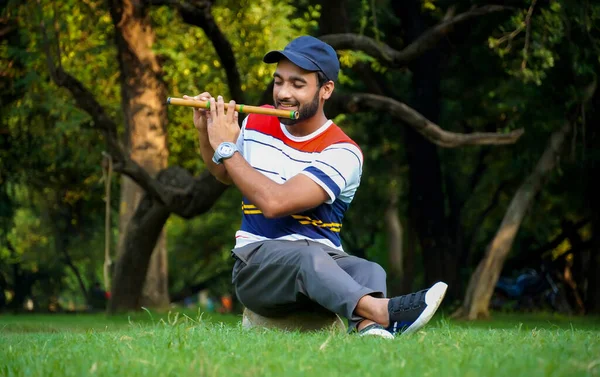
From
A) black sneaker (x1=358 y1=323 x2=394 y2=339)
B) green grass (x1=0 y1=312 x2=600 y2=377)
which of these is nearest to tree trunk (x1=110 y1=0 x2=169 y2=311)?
black sneaker (x1=358 y1=323 x2=394 y2=339)

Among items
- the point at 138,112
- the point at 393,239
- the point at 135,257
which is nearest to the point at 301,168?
the point at 135,257

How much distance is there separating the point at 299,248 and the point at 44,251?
27.1 meters

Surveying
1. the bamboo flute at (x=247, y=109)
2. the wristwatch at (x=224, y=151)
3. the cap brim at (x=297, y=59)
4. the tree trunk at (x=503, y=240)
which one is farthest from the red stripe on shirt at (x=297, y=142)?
the tree trunk at (x=503, y=240)

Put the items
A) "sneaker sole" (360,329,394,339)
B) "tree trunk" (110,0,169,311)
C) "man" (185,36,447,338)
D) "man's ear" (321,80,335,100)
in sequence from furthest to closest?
"tree trunk" (110,0,169,311) < "man's ear" (321,80,335,100) < "man" (185,36,447,338) < "sneaker sole" (360,329,394,339)

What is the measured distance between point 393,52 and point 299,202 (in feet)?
32.7

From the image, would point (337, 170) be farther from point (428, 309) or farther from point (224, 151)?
point (428, 309)

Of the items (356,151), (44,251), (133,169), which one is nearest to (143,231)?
(133,169)

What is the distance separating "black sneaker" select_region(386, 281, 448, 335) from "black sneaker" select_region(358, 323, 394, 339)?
8 cm

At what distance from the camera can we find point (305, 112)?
596 cm

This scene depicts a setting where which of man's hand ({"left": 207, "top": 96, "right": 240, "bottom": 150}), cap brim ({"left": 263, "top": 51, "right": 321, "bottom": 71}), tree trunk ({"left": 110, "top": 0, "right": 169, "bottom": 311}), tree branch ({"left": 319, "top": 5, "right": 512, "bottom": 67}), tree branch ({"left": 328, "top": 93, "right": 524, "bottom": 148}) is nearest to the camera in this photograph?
man's hand ({"left": 207, "top": 96, "right": 240, "bottom": 150})

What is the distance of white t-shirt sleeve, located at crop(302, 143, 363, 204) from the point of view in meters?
5.71

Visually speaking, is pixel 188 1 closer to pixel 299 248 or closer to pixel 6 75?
pixel 6 75

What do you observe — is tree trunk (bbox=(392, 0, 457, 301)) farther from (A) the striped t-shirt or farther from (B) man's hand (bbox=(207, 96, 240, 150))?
(B) man's hand (bbox=(207, 96, 240, 150))

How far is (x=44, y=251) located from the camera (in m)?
31.7
